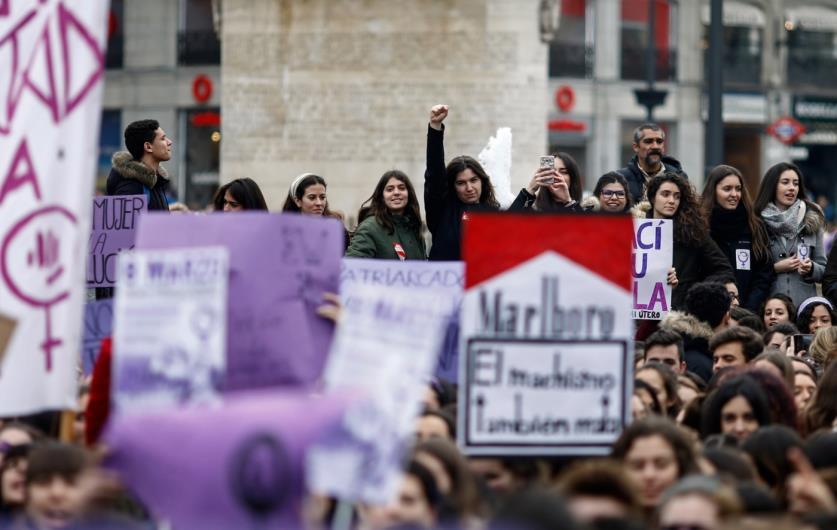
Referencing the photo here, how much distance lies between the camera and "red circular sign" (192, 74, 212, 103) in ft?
144

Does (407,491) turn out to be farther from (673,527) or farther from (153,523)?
(153,523)

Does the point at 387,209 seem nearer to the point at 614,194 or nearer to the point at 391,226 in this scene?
the point at 391,226

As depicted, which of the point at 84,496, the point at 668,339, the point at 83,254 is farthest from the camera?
the point at 668,339

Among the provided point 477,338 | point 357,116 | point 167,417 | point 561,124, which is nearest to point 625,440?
point 477,338

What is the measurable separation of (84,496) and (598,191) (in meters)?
8.04

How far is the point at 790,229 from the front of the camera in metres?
15.0

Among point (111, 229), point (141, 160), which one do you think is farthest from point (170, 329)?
point (141, 160)

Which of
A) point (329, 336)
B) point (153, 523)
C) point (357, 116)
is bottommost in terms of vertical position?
point (153, 523)

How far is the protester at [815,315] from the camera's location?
14016 millimetres

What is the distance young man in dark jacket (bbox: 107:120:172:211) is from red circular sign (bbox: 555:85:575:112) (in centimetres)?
3268

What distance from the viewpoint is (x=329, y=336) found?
8219mm

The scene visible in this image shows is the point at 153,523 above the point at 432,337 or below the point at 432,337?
below

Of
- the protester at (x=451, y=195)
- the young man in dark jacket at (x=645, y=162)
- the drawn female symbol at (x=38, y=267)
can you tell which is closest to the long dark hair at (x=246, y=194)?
the protester at (x=451, y=195)

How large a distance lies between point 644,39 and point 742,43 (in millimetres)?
2688
